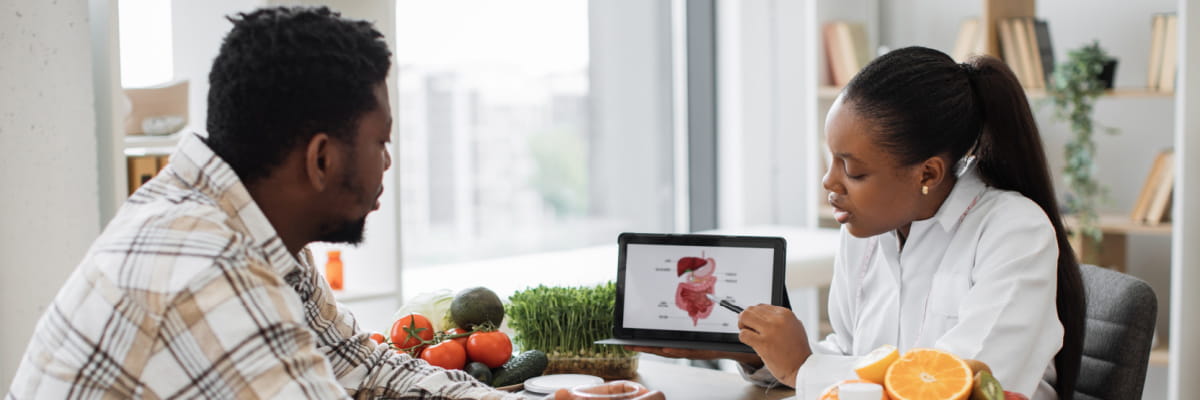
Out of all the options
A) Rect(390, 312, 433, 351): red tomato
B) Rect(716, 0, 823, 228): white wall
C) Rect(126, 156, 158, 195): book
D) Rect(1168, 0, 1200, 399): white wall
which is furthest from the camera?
Rect(716, 0, 823, 228): white wall

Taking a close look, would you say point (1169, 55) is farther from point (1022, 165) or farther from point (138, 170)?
point (138, 170)

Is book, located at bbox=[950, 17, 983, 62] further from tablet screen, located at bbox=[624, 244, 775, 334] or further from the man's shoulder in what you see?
the man's shoulder

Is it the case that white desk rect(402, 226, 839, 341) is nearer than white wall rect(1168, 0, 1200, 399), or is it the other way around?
white wall rect(1168, 0, 1200, 399)

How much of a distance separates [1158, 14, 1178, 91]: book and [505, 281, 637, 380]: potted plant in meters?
2.17

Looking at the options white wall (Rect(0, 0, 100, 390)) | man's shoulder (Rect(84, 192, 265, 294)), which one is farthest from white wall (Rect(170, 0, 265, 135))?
man's shoulder (Rect(84, 192, 265, 294))

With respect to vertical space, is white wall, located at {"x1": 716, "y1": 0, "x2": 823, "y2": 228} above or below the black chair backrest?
above

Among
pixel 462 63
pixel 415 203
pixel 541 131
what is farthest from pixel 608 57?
pixel 415 203

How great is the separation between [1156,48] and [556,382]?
2.40m

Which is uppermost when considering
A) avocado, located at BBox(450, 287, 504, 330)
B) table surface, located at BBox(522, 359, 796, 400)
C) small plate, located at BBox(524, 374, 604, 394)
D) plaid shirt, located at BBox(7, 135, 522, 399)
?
plaid shirt, located at BBox(7, 135, 522, 399)

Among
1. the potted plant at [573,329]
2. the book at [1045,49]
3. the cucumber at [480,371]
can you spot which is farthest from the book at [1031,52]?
the cucumber at [480,371]

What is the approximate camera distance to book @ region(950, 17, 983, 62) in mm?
3426

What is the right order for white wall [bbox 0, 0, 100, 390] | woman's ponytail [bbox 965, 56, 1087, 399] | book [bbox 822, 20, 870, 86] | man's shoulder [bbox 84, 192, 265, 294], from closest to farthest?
1. man's shoulder [bbox 84, 192, 265, 294]
2. woman's ponytail [bbox 965, 56, 1087, 399]
3. white wall [bbox 0, 0, 100, 390]
4. book [bbox 822, 20, 870, 86]

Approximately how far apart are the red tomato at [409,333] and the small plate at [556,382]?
8.1 inches

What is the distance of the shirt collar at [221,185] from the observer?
1082mm
